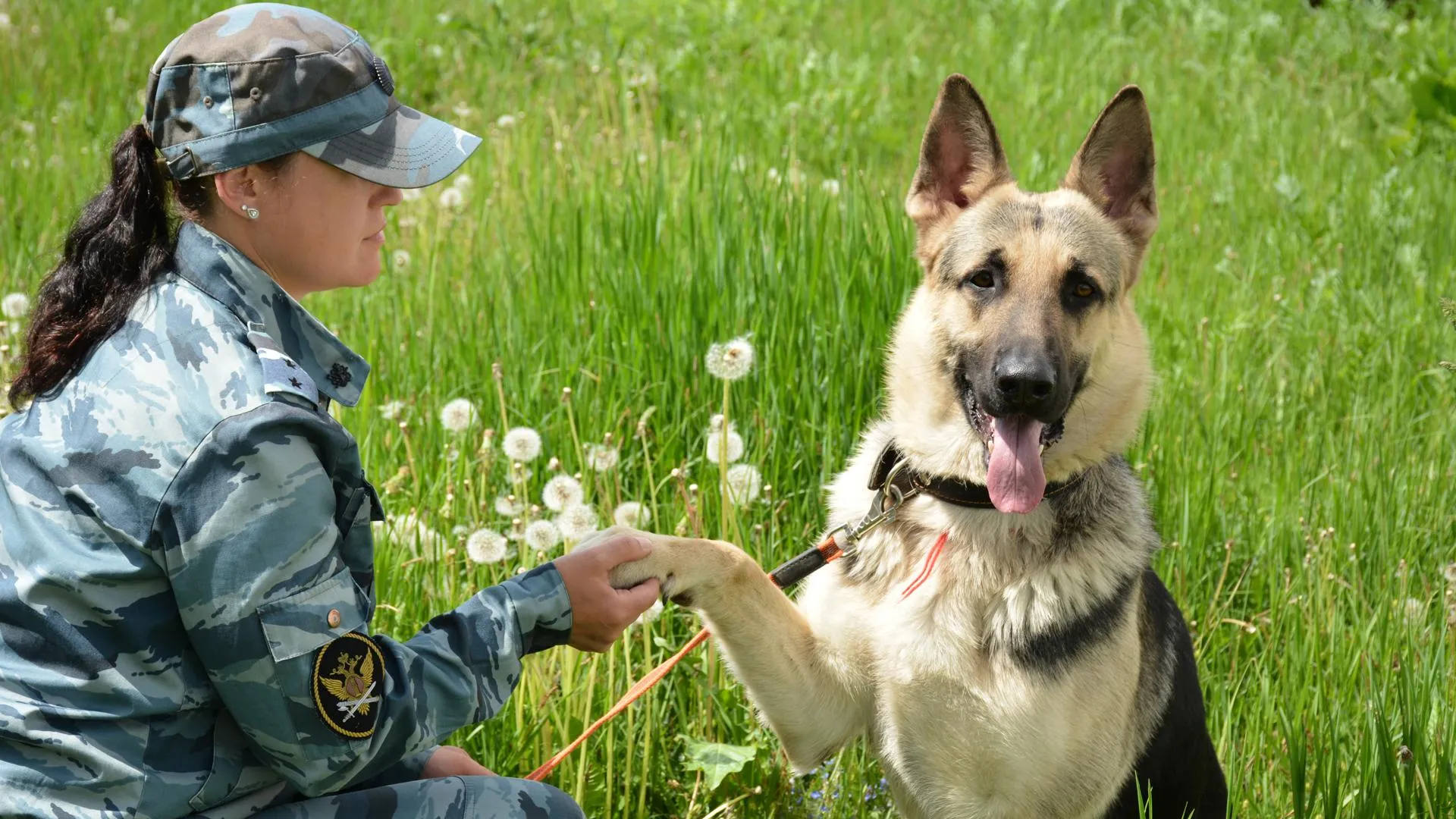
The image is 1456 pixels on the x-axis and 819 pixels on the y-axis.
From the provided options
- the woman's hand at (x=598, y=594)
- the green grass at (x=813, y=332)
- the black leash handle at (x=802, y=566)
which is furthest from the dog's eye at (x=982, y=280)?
the woman's hand at (x=598, y=594)

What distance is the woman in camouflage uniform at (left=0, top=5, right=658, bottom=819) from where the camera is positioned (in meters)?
1.68

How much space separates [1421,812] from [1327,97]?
7.54m

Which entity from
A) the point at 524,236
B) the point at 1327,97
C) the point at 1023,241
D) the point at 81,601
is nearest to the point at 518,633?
the point at 81,601

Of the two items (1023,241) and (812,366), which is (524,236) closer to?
(812,366)

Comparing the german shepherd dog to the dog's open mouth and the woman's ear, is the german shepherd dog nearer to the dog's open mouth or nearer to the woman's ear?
the dog's open mouth

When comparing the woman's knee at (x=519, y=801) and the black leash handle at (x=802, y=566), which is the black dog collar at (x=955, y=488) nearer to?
the black leash handle at (x=802, y=566)

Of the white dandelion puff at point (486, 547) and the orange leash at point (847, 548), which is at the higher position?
the orange leash at point (847, 548)

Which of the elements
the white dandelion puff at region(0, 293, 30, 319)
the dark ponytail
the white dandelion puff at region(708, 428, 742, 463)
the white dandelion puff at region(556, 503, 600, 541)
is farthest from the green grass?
the dark ponytail

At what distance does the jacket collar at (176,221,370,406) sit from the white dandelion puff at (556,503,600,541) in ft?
2.82

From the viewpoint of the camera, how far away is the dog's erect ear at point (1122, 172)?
9.94 feet

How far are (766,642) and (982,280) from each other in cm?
104

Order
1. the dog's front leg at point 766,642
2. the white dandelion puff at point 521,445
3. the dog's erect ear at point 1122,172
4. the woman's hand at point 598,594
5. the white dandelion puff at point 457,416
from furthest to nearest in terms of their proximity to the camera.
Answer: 1. the white dandelion puff at point 457,416
2. the white dandelion puff at point 521,445
3. the dog's erect ear at point 1122,172
4. the dog's front leg at point 766,642
5. the woman's hand at point 598,594

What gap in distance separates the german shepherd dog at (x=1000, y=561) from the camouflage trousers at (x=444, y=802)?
46 cm

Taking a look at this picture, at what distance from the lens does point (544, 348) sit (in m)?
4.16
